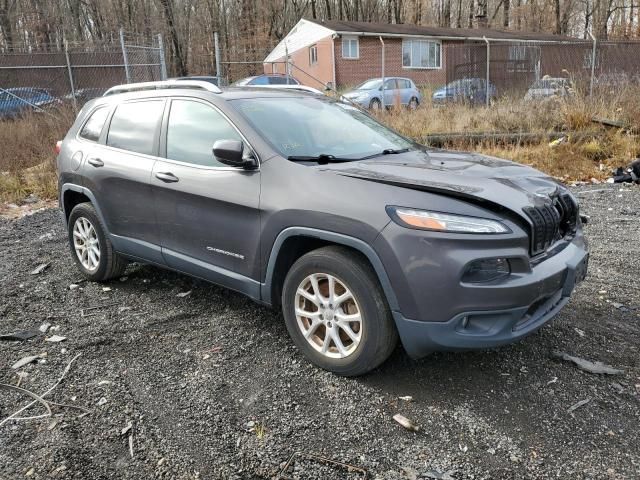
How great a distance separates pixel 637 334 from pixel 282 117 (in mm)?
2841

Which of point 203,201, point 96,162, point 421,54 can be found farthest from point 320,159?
point 421,54

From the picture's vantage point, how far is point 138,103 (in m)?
4.33

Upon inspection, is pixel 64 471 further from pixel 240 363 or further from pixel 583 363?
pixel 583 363

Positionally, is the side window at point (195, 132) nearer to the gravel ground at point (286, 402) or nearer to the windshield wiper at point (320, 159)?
the windshield wiper at point (320, 159)

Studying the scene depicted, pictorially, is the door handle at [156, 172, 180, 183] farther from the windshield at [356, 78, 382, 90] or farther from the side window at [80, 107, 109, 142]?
the windshield at [356, 78, 382, 90]

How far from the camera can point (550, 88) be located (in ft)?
39.9

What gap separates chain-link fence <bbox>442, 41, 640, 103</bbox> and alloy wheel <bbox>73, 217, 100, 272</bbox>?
10414 mm

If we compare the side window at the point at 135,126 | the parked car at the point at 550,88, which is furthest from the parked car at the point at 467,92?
the side window at the point at 135,126

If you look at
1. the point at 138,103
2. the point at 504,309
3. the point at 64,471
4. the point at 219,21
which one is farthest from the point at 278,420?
the point at 219,21

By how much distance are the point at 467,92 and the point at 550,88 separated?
2.46 meters

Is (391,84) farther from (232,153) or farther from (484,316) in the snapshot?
(484,316)

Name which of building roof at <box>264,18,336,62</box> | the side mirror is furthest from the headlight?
building roof at <box>264,18,336,62</box>

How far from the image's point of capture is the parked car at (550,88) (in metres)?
11.7

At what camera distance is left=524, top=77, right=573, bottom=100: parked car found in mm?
11684
